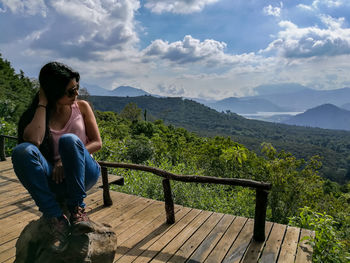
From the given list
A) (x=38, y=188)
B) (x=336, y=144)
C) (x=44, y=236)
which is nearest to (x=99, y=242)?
(x=44, y=236)

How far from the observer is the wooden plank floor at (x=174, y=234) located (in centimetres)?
260

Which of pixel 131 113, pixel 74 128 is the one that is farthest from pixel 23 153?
pixel 131 113

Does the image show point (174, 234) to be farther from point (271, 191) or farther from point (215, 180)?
point (271, 191)

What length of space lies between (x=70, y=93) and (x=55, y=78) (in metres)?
0.16

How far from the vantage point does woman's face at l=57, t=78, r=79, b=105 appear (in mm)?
2146

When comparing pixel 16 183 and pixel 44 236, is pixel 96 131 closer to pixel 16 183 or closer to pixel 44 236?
pixel 44 236

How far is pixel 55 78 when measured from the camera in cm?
207

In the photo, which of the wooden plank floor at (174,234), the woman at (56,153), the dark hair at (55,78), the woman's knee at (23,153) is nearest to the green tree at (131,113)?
the wooden plank floor at (174,234)

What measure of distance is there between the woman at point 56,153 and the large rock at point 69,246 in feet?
0.20

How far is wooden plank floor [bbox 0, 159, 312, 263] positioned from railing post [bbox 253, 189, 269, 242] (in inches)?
3.1

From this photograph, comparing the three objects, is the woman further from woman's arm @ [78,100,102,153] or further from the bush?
the bush

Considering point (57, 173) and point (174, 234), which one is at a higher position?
point (57, 173)

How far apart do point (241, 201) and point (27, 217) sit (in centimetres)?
367

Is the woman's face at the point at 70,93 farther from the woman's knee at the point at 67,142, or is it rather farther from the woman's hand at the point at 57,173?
the woman's hand at the point at 57,173
